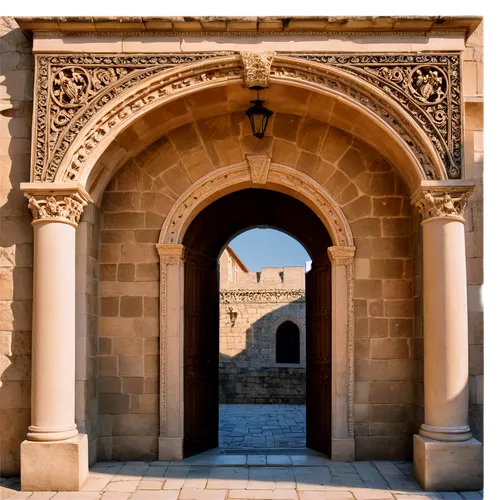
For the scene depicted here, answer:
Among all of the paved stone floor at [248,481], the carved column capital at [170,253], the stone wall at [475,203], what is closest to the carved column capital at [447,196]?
the stone wall at [475,203]

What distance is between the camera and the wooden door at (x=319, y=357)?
7.56 metres

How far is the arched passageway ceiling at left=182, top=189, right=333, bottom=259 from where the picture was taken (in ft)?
27.0

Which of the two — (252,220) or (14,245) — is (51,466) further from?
(252,220)

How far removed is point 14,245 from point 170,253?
1.73 meters

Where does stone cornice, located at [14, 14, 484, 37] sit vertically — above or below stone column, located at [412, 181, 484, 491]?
above

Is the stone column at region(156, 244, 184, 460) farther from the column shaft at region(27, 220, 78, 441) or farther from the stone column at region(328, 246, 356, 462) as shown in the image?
the stone column at region(328, 246, 356, 462)

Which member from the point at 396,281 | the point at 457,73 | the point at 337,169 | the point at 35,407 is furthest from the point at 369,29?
the point at 35,407

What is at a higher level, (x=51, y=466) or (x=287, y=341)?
(x=287, y=341)

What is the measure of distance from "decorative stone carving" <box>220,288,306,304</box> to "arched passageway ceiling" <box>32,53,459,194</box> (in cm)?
1502

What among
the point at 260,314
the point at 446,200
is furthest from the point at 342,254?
the point at 260,314

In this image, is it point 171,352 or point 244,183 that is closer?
point 171,352

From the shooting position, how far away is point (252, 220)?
980cm

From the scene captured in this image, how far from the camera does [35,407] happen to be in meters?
6.14

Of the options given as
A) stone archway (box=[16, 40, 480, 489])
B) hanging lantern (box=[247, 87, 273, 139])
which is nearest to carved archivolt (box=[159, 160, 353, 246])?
hanging lantern (box=[247, 87, 273, 139])
